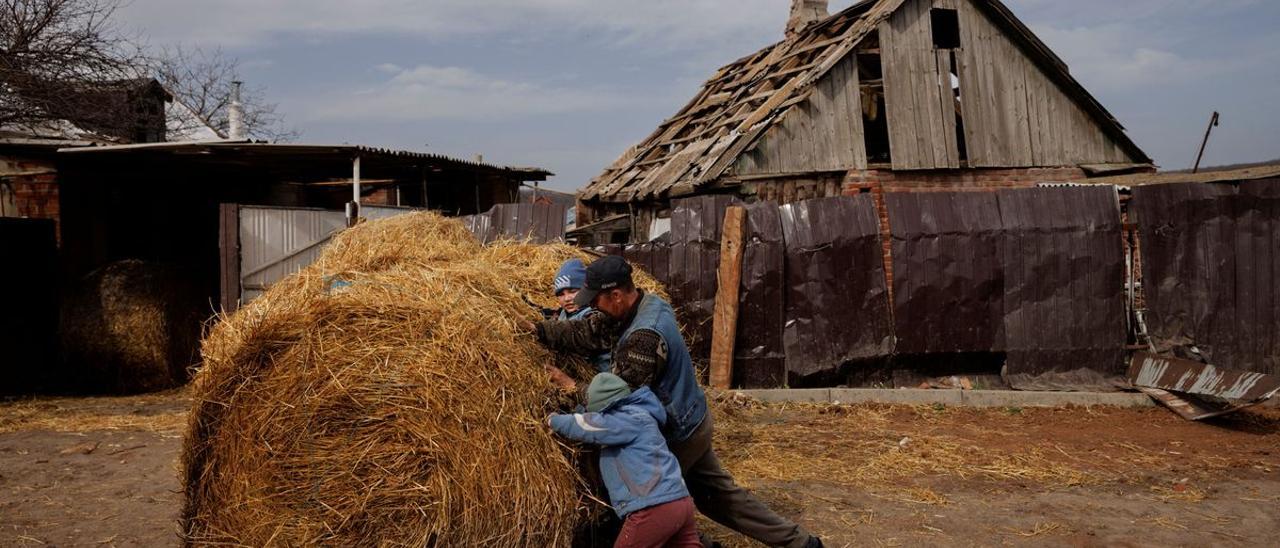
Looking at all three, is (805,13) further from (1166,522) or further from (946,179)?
(1166,522)

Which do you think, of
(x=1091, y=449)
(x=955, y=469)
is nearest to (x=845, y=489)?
(x=955, y=469)

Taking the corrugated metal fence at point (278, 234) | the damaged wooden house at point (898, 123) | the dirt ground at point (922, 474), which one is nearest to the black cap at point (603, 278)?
the dirt ground at point (922, 474)

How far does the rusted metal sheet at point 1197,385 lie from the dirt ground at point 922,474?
0.62 ft

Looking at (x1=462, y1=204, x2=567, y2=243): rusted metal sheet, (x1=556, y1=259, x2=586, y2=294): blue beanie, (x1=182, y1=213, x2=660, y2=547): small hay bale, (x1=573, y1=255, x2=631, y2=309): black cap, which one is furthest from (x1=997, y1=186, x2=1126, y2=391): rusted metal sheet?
(x1=182, y1=213, x2=660, y2=547): small hay bale

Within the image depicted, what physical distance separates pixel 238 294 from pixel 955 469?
826 centimetres

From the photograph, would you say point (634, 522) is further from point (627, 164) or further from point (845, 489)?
point (627, 164)

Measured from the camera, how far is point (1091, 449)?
7301 millimetres

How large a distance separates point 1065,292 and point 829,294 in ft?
7.95

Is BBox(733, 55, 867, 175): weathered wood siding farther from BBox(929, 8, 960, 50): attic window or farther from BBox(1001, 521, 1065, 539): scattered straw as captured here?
BBox(1001, 521, 1065, 539): scattered straw

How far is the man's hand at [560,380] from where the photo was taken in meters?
4.16

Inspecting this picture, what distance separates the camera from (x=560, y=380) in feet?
13.8

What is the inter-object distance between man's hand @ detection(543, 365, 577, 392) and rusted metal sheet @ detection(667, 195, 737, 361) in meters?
4.98

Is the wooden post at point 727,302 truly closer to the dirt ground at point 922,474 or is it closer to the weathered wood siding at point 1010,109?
the dirt ground at point 922,474

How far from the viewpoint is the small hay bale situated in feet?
12.5
